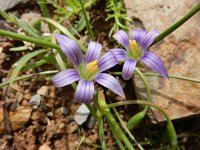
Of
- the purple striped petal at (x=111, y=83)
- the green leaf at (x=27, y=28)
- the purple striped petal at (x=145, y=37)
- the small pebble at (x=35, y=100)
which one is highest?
the green leaf at (x=27, y=28)

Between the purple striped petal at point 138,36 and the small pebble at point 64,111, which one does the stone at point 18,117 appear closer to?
the small pebble at point 64,111

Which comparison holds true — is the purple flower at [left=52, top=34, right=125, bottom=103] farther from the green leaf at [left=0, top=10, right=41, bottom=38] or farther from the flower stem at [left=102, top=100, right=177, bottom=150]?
the green leaf at [left=0, top=10, right=41, bottom=38]

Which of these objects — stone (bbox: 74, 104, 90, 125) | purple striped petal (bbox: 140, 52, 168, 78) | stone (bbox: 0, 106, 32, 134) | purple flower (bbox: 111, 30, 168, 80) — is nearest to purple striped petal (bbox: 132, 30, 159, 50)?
purple flower (bbox: 111, 30, 168, 80)

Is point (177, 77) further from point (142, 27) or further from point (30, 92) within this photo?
point (30, 92)

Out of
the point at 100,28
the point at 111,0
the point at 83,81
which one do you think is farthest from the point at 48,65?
the point at 83,81

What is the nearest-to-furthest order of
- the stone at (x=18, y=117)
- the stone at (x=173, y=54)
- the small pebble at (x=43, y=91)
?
1. the stone at (x=173, y=54)
2. the stone at (x=18, y=117)
3. the small pebble at (x=43, y=91)

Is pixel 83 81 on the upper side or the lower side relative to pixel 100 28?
lower

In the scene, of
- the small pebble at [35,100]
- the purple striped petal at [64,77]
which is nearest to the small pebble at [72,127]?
the small pebble at [35,100]
